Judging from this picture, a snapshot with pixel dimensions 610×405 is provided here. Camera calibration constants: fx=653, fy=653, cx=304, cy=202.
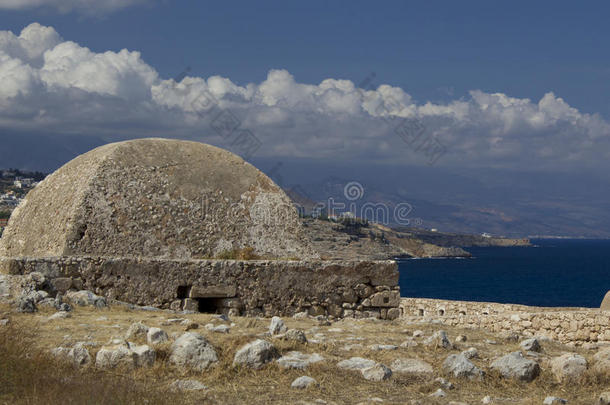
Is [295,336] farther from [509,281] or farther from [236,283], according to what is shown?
[509,281]

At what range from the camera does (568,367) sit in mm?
6266

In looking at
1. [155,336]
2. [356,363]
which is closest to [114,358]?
[155,336]

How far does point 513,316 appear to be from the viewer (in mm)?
15547

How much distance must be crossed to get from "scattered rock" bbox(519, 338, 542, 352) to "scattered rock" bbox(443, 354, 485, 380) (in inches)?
54.9

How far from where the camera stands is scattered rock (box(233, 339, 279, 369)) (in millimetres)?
5961

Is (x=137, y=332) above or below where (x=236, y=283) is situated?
below

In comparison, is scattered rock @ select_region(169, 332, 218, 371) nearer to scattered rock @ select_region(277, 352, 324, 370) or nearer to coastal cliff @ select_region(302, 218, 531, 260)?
scattered rock @ select_region(277, 352, 324, 370)

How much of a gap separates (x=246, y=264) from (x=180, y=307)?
1.27 metres

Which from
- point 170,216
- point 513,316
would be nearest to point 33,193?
point 170,216

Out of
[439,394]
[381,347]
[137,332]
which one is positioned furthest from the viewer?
[381,347]

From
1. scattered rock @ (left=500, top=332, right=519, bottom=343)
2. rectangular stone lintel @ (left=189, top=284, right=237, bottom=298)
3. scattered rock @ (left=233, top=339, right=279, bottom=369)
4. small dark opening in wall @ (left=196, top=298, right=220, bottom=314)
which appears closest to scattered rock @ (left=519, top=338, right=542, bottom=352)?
scattered rock @ (left=500, top=332, right=519, bottom=343)

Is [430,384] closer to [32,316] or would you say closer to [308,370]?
[308,370]

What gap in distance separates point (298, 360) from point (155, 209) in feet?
22.5

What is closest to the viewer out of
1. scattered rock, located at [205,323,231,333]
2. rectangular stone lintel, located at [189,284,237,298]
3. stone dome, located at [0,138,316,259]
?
scattered rock, located at [205,323,231,333]
